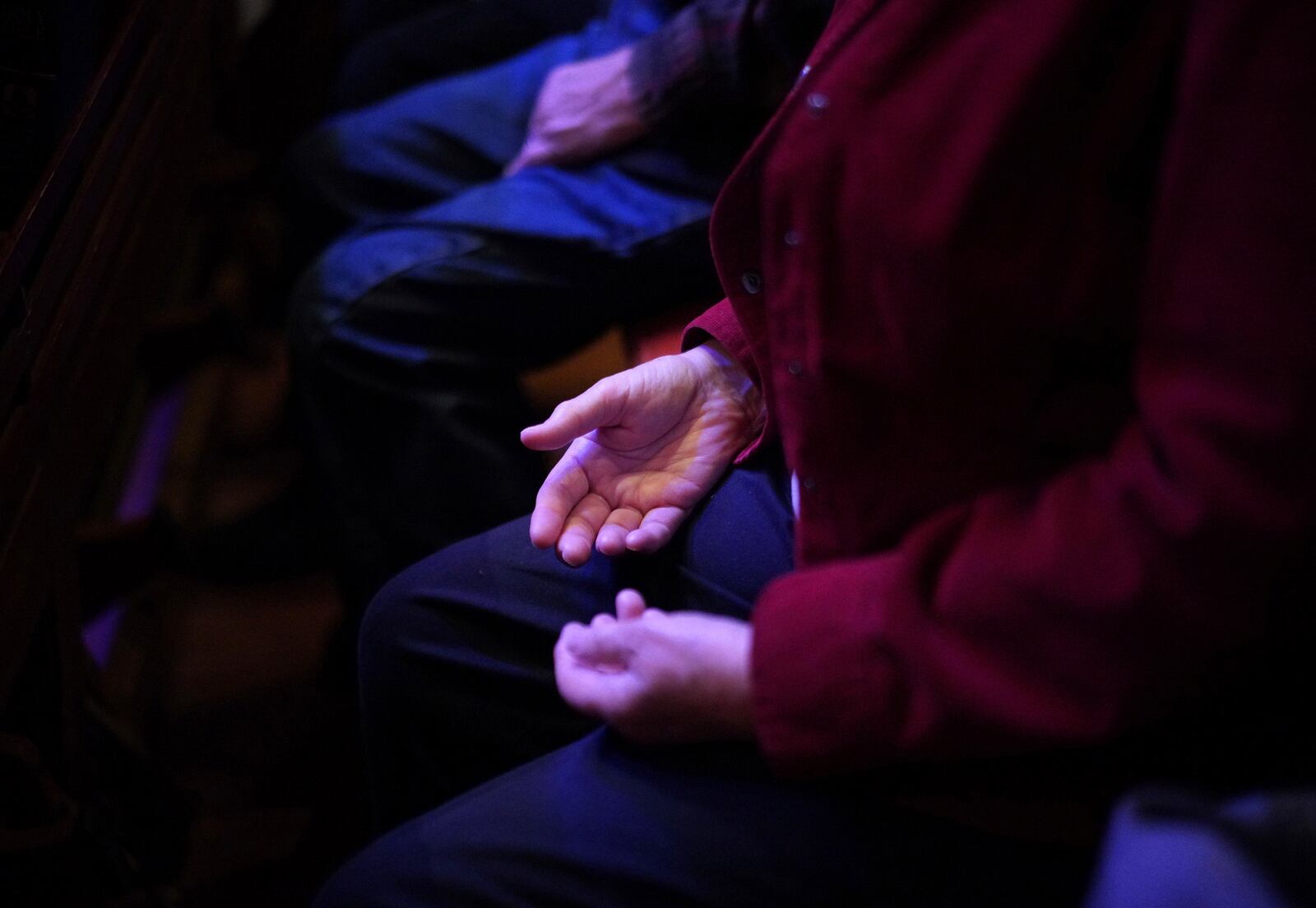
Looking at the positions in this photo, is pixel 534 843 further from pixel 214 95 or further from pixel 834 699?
pixel 214 95

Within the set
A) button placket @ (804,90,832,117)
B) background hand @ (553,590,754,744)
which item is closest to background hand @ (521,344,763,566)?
background hand @ (553,590,754,744)

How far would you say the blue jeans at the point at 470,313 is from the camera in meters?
1.09

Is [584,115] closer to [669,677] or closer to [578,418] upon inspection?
[578,418]

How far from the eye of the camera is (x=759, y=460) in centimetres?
75

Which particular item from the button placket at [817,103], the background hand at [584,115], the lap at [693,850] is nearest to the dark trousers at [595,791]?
the lap at [693,850]

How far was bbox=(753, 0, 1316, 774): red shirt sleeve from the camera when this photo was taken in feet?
1.31

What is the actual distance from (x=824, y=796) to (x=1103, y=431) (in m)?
0.26

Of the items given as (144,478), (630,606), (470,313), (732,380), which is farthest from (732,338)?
(144,478)

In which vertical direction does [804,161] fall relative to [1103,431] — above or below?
above

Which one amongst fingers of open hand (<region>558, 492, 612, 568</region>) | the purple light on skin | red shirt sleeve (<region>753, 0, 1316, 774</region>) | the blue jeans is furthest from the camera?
the purple light on skin

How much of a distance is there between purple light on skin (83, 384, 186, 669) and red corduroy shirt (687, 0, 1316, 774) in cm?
99

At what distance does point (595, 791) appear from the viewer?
1.97 feet

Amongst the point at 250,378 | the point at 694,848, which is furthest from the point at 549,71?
the point at 694,848

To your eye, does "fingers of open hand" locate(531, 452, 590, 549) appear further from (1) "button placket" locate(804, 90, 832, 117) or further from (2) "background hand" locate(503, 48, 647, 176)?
(2) "background hand" locate(503, 48, 647, 176)
